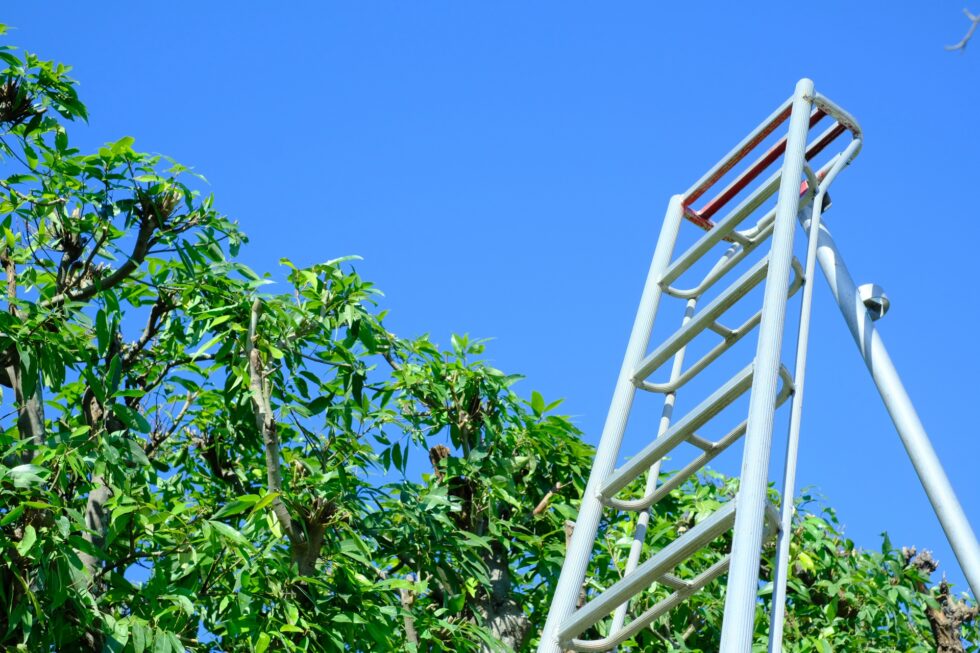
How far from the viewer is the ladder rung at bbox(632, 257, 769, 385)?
3551 millimetres

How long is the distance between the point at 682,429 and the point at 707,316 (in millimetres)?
401

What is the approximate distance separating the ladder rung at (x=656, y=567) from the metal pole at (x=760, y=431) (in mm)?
105

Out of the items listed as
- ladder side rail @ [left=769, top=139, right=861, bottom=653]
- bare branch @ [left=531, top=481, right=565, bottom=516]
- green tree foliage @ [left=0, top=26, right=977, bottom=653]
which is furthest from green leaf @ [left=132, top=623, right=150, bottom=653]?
bare branch @ [left=531, top=481, right=565, bottom=516]

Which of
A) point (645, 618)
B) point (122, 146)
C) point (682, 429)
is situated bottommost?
point (645, 618)

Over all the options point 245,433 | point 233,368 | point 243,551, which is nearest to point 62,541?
point 243,551

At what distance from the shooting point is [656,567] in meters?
3.12

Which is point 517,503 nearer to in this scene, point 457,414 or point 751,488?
point 457,414

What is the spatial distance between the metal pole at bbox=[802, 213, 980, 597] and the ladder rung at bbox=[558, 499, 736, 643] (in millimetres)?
649

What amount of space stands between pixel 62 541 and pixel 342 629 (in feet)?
4.18

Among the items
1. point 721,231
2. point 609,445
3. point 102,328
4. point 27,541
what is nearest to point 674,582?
point 609,445

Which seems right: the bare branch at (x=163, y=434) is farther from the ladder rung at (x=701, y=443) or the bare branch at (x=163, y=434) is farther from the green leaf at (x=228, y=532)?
the ladder rung at (x=701, y=443)

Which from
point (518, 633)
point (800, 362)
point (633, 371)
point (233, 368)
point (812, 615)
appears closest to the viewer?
point (800, 362)

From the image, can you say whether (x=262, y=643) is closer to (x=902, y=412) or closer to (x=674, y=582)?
(x=674, y=582)

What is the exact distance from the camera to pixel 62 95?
5.60 m
